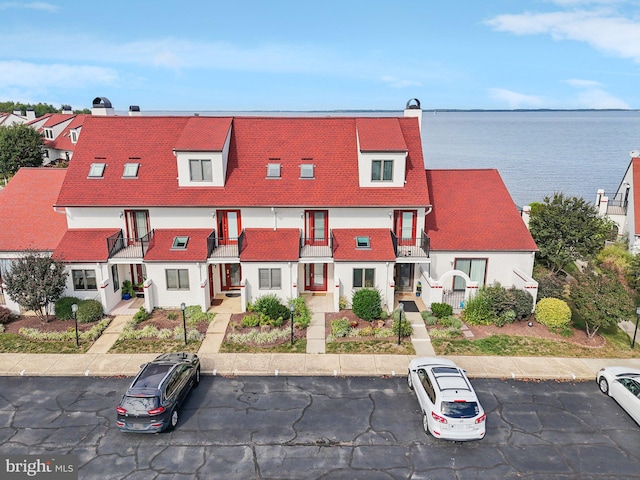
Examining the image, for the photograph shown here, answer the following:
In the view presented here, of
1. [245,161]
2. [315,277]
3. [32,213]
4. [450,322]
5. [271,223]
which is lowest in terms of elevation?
[450,322]

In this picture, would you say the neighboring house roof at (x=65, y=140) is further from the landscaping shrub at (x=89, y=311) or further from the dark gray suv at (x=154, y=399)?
the dark gray suv at (x=154, y=399)

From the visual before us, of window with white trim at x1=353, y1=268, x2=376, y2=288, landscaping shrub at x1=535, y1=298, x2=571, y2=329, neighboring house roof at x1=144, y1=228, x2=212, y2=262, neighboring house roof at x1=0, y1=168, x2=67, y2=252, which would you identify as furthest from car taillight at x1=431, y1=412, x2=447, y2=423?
neighboring house roof at x1=0, y1=168, x2=67, y2=252

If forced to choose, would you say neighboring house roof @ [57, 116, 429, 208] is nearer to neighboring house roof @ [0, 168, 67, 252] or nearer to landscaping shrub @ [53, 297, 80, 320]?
neighboring house roof @ [0, 168, 67, 252]

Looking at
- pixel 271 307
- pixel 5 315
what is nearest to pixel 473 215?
pixel 271 307

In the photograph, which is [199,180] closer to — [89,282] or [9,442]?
[89,282]

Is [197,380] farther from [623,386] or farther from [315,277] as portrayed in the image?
[623,386]
